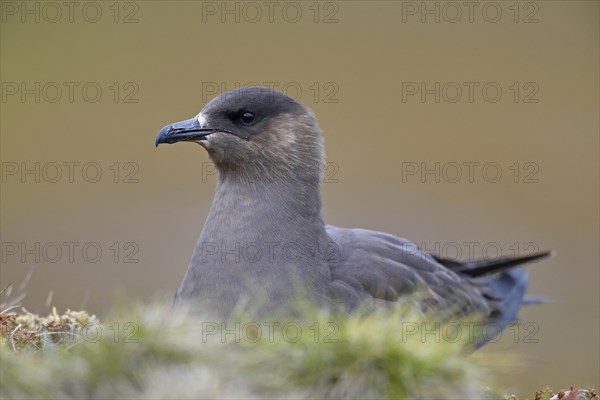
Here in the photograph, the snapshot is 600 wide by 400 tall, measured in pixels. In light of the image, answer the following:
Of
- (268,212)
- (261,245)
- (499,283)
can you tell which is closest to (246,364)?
(261,245)

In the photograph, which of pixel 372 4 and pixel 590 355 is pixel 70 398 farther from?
pixel 372 4

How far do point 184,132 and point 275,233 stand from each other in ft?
1.84

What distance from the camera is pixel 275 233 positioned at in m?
3.48

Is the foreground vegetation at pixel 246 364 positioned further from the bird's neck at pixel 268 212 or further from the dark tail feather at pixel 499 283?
the dark tail feather at pixel 499 283

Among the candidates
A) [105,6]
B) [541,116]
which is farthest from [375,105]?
[105,6]

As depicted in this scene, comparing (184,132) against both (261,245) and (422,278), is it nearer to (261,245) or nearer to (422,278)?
(261,245)

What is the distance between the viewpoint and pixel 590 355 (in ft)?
21.8

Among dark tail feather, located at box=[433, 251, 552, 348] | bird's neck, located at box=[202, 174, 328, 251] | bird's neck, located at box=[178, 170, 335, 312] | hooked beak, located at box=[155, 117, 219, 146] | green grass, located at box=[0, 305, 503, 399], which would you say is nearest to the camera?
green grass, located at box=[0, 305, 503, 399]

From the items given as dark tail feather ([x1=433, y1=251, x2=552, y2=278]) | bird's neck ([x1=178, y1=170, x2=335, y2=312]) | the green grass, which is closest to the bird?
bird's neck ([x1=178, y1=170, x2=335, y2=312])

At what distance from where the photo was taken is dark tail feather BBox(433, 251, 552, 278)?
461cm

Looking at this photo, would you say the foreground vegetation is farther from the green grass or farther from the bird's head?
the bird's head

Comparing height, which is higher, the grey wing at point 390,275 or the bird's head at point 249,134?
the bird's head at point 249,134

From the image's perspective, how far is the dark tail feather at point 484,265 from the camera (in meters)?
4.61

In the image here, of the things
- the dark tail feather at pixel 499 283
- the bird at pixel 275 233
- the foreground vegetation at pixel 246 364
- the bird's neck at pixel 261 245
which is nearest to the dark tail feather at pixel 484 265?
the dark tail feather at pixel 499 283
